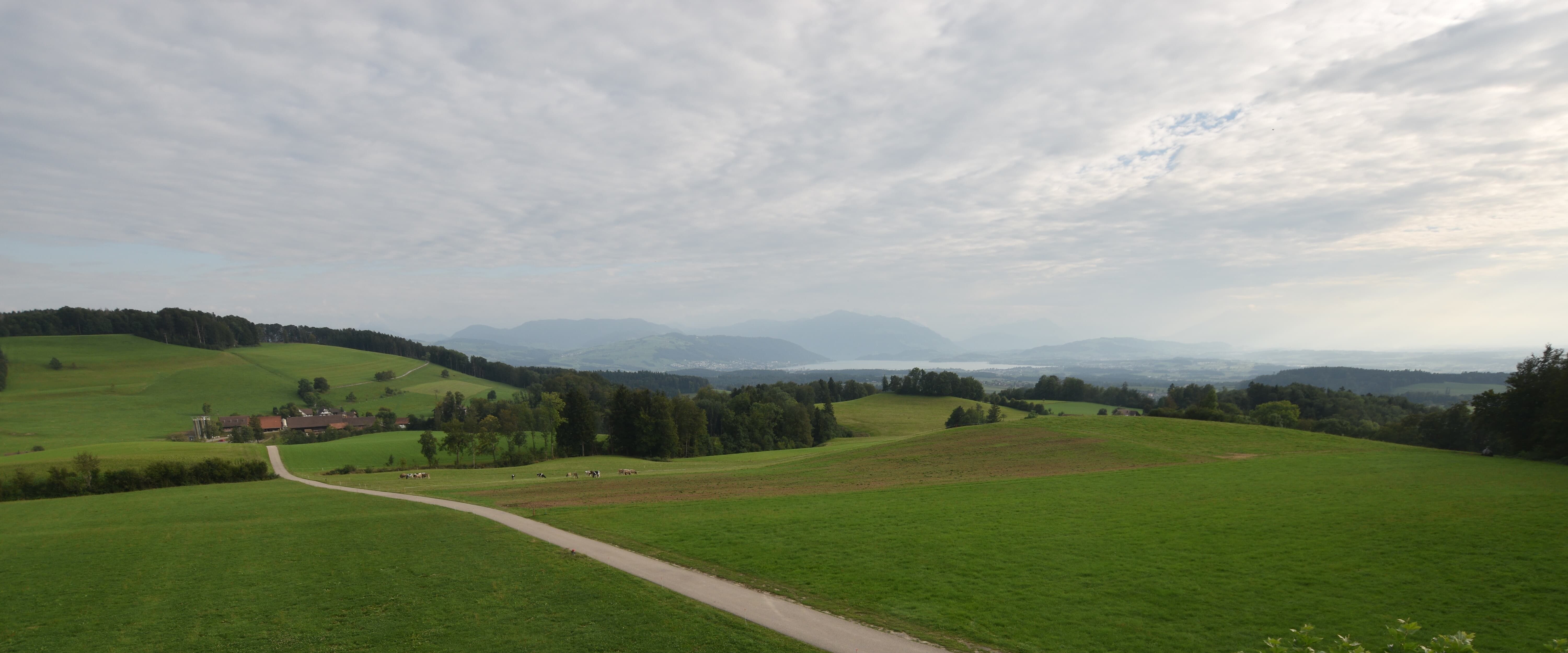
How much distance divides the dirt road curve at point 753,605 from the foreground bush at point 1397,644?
5672 millimetres

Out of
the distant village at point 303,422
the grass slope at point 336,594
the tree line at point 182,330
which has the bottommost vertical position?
the distant village at point 303,422

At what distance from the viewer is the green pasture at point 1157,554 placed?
12.0 m

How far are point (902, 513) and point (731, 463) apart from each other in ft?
108

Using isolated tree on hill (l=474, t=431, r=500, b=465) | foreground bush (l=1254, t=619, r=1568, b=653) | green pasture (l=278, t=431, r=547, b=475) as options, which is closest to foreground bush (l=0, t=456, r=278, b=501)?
green pasture (l=278, t=431, r=547, b=475)

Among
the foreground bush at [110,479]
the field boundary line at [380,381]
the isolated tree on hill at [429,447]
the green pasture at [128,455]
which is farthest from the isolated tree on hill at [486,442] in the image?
the field boundary line at [380,381]

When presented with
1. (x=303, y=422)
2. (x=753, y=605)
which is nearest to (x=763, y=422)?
(x=753, y=605)

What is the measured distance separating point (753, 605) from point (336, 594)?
10.6m

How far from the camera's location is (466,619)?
1295 cm

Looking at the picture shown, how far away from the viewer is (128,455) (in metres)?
46.1

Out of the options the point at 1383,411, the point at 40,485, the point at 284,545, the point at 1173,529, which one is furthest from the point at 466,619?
the point at 1383,411

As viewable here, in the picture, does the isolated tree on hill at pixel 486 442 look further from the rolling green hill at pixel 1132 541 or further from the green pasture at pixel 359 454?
the rolling green hill at pixel 1132 541

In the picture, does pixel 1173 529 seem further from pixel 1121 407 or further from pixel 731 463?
pixel 1121 407

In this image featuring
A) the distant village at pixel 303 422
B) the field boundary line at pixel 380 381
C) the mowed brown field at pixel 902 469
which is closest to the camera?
the mowed brown field at pixel 902 469

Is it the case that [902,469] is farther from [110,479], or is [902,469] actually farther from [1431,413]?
[1431,413]
